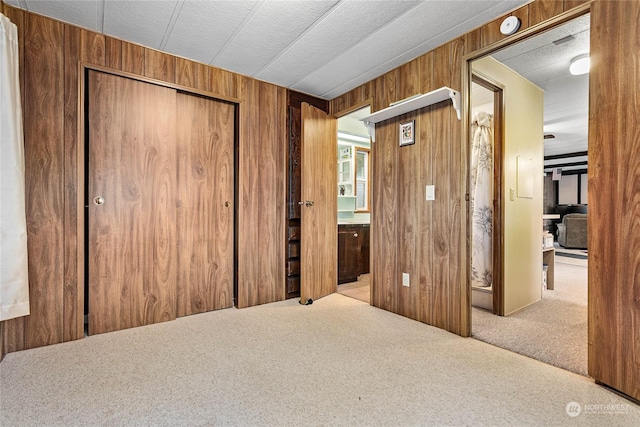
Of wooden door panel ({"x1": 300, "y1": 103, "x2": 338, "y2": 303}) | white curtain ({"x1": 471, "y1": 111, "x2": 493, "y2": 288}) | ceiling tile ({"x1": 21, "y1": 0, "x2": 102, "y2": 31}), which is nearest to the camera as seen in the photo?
ceiling tile ({"x1": 21, "y1": 0, "x2": 102, "y2": 31})

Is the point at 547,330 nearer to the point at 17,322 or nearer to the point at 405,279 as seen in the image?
the point at 405,279

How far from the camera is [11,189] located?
183cm

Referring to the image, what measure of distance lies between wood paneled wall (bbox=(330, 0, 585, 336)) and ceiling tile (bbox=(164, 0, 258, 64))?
1.48m

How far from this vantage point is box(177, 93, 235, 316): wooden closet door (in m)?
2.79

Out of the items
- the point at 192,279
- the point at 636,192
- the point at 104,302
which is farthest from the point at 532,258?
the point at 104,302

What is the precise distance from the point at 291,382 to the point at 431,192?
177 centimetres

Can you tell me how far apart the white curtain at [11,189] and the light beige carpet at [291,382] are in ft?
1.44

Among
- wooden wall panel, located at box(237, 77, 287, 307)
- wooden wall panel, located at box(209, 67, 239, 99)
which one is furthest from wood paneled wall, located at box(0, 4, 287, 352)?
wooden wall panel, located at box(237, 77, 287, 307)

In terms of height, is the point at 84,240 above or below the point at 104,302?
above

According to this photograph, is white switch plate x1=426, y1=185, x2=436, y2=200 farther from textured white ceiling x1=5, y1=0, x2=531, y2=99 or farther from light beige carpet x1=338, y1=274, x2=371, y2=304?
light beige carpet x1=338, y1=274, x2=371, y2=304

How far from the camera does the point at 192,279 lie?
9.36 feet

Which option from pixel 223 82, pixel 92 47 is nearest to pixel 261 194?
pixel 223 82

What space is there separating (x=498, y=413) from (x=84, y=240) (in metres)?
2.82

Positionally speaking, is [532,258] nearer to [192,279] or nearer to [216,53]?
[192,279]
